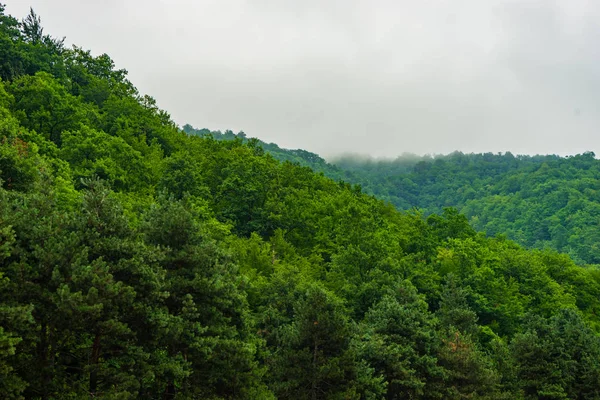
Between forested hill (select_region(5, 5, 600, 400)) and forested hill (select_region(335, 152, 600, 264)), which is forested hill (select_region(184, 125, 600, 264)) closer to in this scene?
Result: forested hill (select_region(335, 152, 600, 264))

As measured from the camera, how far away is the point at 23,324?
48.0ft

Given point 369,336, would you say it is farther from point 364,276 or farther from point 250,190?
point 250,190

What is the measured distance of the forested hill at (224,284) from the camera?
16.8 m

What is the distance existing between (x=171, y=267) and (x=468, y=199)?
629 ft

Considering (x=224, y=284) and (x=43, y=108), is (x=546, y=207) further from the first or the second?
(x=224, y=284)

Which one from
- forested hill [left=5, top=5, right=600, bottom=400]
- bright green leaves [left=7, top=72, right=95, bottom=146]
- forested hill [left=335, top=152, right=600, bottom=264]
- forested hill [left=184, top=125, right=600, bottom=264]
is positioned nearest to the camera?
forested hill [left=5, top=5, right=600, bottom=400]

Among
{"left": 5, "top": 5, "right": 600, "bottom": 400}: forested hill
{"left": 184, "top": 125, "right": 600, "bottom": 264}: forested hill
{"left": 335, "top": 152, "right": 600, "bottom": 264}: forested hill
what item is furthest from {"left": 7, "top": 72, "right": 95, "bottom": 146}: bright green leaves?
{"left": 335, "top": 152, "right": 600, "bottom": 264}: forested hill

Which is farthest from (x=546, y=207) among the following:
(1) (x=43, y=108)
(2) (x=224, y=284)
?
(2) (x=224, y=284)

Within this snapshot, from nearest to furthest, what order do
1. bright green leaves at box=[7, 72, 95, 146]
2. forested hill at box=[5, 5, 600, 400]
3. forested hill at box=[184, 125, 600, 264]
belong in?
forested hill at box=[5, 5, 600, 400], bright green leaves at box=[7, 72, 95, 146], forested hill at box=[184, 125, 600, 264]

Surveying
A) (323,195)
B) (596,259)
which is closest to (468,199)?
(596,259)

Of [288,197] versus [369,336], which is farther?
[288,197]

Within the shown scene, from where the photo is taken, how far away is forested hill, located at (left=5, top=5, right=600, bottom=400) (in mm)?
16750

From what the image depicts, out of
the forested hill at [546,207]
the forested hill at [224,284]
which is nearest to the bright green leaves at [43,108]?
the forested hill at [224,284]

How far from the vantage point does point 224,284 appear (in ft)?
71.6
